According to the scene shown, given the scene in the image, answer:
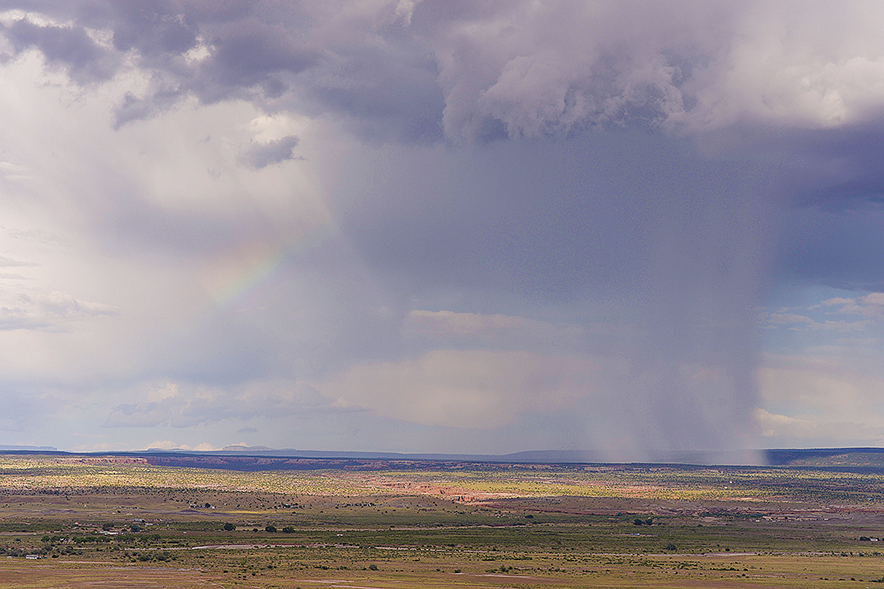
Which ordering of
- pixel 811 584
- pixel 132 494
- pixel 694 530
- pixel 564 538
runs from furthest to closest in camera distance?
1. pixel 132 494
2. pixel 694 530
3. pixel 564 538
4. pixel 811 584

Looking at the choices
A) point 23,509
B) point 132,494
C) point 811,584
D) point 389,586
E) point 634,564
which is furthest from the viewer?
point 132,494

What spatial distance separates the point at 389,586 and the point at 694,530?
82.5 m

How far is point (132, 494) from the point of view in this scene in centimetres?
19488

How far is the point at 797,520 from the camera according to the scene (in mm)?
162750

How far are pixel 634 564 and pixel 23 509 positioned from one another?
118812 mm

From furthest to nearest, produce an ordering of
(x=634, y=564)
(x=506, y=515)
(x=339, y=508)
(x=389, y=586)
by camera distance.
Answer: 1. (x=339, y=508)
2. (x=506, y=515)
3. (x=634, y=564)
4. (x=389, y=586)

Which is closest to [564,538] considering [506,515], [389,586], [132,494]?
[506,515]

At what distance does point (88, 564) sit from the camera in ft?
286

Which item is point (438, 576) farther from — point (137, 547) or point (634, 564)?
point (137, 547)

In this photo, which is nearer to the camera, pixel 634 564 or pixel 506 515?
pixel 634 564

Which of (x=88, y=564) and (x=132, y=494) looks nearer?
(x=88, y=564)

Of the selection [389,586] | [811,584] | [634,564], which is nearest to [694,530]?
[634,564]

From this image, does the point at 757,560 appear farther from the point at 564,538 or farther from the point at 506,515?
the point at 506,515

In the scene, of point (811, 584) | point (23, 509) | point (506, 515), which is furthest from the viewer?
point (506, 515)
